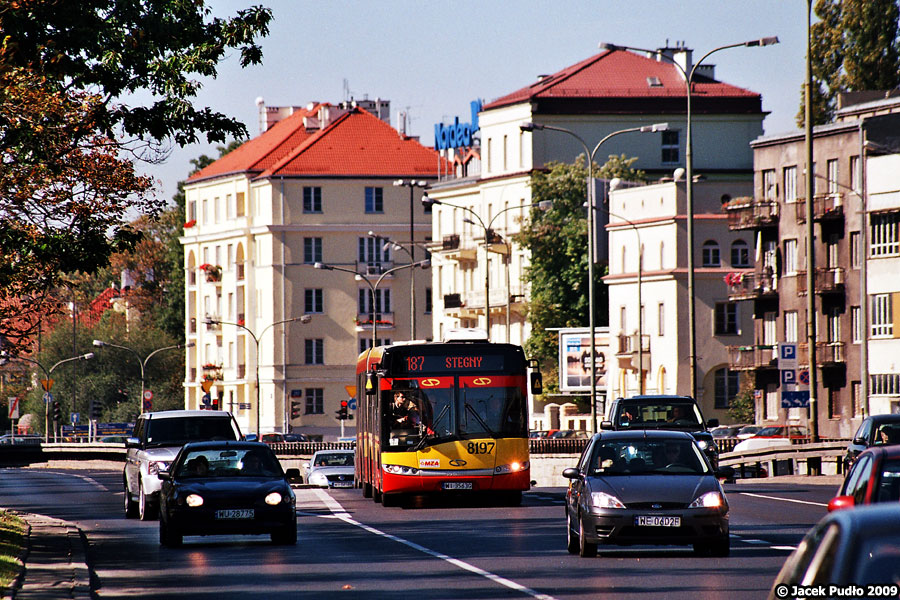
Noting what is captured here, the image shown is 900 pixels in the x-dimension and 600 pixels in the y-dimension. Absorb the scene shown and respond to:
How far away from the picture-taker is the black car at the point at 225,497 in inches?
954

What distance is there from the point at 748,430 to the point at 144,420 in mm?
46949

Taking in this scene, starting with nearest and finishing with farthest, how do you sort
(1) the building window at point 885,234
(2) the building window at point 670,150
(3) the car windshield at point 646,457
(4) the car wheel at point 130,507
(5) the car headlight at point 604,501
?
(5) the car headlight at point 604,501 < (3) the car windshield at point 646,457 < (4) the car wheel at point 130,507 < (1) the building window at point 885,234 < (2) the building window at point 670,150

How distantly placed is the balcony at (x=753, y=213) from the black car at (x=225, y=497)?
65.1m

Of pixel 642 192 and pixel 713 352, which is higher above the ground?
pixel 642 192

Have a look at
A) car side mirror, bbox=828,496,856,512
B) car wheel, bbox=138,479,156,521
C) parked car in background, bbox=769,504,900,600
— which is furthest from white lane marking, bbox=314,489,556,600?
parked car in background, bbox=769,504,900,600

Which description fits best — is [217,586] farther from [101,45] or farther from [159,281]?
[159,281]

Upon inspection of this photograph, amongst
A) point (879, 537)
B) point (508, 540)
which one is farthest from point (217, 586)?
point (879, 537)

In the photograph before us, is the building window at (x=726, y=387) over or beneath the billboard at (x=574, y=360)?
beneath

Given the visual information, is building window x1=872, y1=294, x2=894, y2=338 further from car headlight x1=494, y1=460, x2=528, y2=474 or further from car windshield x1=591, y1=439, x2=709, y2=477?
car windshield x1=591, y1=439, x2=709, y2=477

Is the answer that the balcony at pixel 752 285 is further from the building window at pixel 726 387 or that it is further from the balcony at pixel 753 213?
the building window at pixel 726 387

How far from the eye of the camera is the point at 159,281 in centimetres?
15838

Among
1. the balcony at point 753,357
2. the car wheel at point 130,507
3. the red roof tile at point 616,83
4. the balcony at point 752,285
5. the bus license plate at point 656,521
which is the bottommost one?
the car wheel at point 130,507

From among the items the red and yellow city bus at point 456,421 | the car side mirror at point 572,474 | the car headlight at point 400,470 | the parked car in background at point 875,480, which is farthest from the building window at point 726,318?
the parked car in background at point 875,480

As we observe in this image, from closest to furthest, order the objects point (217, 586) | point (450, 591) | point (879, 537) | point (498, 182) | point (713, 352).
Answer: point (879, 537) → point (450, 591) → point (217, 586) → point (713, 352) → point (498, 182)
